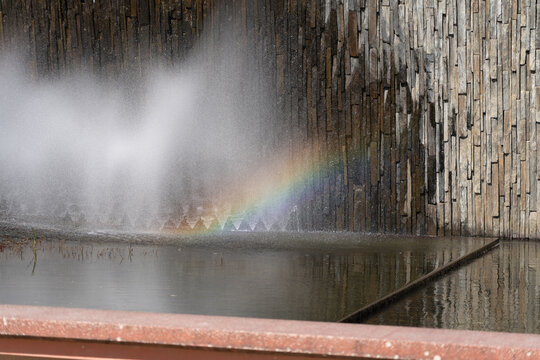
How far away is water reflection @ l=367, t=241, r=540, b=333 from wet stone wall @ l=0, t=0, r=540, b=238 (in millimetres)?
1933

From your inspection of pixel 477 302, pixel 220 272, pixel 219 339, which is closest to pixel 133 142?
pixel 220 272

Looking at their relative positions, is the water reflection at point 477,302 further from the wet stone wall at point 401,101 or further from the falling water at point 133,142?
the falling water at point 133,142

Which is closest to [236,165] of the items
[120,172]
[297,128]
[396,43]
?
[297,128]

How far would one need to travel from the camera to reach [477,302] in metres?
3.15

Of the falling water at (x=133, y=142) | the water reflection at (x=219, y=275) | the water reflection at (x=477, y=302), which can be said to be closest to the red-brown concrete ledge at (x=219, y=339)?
the water reflection at (x=219, y=275)

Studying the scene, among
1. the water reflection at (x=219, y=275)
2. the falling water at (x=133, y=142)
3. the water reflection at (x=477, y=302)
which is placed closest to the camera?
the water reflection at (x=477, y=302)

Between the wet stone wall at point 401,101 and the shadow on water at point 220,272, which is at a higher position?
the wet stone wall at point 401,101

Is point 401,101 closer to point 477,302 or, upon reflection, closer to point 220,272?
point 220,272

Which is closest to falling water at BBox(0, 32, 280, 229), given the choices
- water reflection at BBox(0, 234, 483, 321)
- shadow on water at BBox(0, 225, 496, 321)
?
shadow on water at BBox(0, 225, 496, 321)

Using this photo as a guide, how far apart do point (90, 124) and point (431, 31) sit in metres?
3.27

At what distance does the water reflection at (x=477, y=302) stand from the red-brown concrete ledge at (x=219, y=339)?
1146mm

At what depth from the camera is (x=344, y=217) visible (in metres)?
6.62

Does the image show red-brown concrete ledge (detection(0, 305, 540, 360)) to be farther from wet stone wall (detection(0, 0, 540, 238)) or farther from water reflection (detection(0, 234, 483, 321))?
wet stone wall (detection(0, 0, 540, 238))

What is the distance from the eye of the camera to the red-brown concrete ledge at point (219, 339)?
5.03 ft
